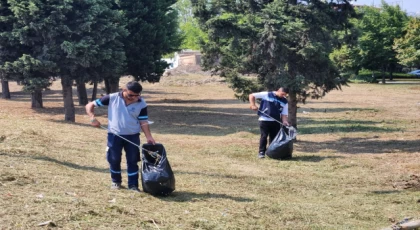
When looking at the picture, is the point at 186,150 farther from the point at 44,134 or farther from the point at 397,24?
the point at 397,24

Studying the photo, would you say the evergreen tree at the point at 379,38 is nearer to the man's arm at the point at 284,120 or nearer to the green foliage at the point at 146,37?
the green foliage at the point at 146,37

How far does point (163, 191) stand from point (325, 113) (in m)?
19.6

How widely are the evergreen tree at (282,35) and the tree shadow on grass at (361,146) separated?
1457 mm

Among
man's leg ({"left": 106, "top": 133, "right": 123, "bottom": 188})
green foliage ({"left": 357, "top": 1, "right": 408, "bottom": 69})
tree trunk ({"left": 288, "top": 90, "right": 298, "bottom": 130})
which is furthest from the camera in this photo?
green foliage ({"left": 357, "top": 1, "right": 408, "bottom": 69})

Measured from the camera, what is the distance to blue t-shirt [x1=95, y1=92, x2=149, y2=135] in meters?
7.82

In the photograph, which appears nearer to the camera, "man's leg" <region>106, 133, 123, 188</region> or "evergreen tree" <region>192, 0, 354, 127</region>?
"man's leg" <region>106, 133, 123, 188</region>

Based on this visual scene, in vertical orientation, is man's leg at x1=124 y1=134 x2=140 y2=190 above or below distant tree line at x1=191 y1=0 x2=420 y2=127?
below

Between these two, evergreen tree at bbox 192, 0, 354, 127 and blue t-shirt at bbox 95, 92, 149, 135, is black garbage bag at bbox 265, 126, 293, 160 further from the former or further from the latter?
blue t-shirt at bbox 95, 92, 149, 135

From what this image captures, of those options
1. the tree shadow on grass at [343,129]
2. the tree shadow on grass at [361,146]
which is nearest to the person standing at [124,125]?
the tree shadow on grass at [361,146]

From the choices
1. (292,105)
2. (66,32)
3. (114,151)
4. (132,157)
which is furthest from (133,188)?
(66,32)

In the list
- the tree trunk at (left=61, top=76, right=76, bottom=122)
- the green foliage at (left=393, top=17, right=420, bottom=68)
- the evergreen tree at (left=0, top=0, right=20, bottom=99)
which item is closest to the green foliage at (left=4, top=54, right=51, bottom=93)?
the evergreen tree at (left=0, top=0, right=20, bottom=99)

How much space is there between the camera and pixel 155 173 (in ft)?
25.0

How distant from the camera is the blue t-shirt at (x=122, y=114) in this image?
7.82 meters

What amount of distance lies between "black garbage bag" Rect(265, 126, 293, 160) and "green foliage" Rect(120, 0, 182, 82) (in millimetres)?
13690
